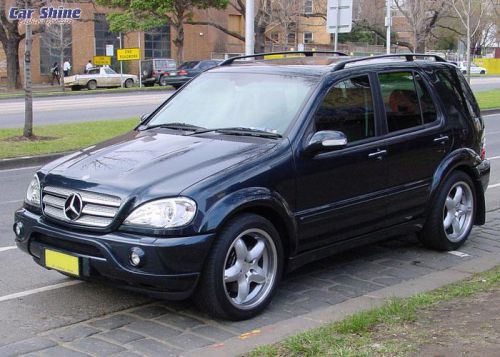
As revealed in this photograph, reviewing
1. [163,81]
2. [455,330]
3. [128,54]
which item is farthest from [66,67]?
[455,330]

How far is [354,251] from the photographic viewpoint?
254 inches

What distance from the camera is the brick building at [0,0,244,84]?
1939 inches

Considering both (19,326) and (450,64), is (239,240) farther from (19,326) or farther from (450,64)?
(450,64)

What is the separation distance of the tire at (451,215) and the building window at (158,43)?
166 feet

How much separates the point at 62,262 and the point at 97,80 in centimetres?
3887

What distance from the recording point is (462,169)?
21.4ft

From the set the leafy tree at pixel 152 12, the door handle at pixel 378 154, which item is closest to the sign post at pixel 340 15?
the door handle at pixel 378 154

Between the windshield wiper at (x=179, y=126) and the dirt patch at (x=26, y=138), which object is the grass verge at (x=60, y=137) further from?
the windshield wiper at (x=179, y=126)

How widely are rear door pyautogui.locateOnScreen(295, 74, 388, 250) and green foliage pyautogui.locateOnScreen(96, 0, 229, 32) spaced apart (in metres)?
37.5

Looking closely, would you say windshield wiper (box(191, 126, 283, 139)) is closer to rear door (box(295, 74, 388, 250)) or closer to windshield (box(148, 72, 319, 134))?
windshield (box(148, 72, 319, 134))

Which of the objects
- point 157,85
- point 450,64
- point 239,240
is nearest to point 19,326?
point 239,240

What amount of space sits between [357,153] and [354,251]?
4.55ft

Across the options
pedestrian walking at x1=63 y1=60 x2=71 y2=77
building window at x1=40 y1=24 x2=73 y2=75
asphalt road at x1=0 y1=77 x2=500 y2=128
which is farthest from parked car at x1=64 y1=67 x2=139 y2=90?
asphalt road at x1=0 y1=77 x2=500 y2=128

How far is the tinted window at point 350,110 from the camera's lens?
17.3ft
